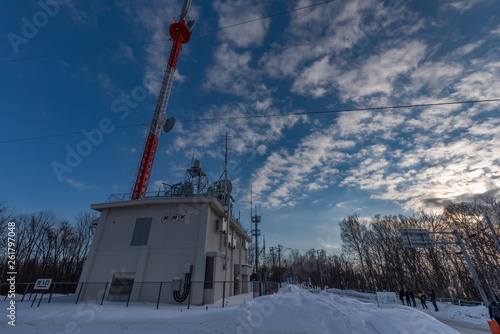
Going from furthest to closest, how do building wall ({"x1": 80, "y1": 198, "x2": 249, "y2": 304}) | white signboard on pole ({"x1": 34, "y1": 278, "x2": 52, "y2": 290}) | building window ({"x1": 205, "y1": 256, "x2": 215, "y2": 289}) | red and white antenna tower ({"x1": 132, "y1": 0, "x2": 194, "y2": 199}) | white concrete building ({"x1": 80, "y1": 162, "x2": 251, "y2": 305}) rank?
red and white antenna tower ({"x1": 132, "y1": 0, "x2": 194, "y2": 199})
building window ({"x1": 205, "y1": 256, "x2": 215, "y2": 289})
building wall ({"x1": 80, "y1": 198, "x2": 249, "y2": 304})
white concrete building ({"x1": 80, "y1": 162, "x2": 251, "y2": 305})
white signboard on pole ({"x1": 34, "y1": 278, "x2": 52, "y2": 290})

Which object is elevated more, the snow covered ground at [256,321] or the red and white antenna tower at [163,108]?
the red and white antenna tower at [163,108]

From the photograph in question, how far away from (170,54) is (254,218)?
3721cm

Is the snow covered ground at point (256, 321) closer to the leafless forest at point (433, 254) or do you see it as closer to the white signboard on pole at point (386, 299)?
the white signboard on pole at point (386, 299)

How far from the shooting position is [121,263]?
55.1 feet

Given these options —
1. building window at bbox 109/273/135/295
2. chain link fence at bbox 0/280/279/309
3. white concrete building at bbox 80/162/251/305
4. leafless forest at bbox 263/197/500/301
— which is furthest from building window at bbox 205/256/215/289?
leafless forest at bbox 263/197/500/301

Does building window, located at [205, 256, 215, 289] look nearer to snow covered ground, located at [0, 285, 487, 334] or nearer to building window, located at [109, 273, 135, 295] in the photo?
building window, located at [109, 273, 135, 295]

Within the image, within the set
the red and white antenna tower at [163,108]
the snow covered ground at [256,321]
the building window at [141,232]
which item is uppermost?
the red and white antenna tower at [163,108]

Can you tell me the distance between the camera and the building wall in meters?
15.5

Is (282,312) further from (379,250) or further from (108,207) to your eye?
(379,250)

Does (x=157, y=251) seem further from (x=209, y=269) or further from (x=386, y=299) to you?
(x=386, y=299)

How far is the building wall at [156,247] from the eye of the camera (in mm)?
15453

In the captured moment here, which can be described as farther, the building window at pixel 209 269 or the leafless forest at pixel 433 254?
the leafless forest at pixel 433 254

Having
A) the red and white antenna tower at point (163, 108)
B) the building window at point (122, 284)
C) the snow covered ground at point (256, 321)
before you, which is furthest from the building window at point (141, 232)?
the red and white antenna tower at point (163, 108)

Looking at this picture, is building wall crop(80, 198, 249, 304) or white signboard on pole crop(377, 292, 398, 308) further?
building wall crop(80, 198, 249, 304)
